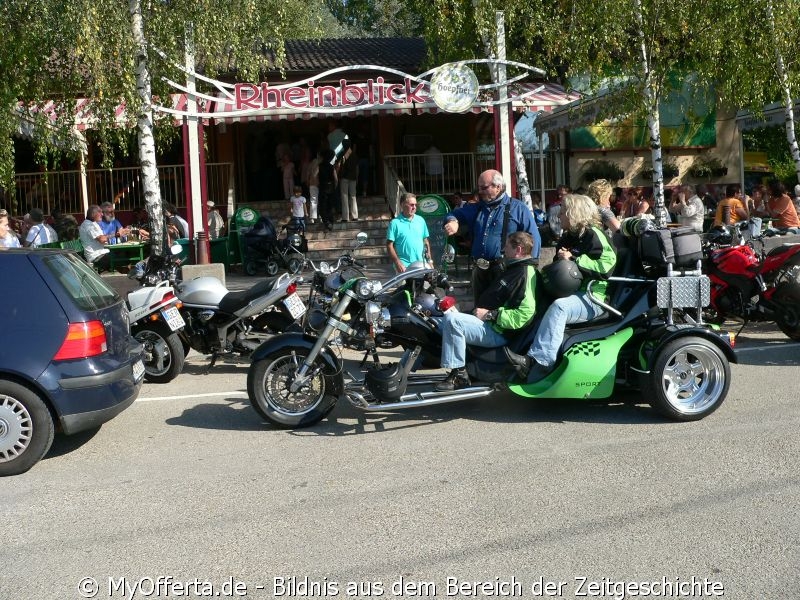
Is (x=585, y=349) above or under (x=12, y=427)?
above

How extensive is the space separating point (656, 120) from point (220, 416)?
908 cm

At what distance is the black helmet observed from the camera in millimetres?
6887

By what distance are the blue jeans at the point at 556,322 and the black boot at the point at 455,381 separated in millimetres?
495

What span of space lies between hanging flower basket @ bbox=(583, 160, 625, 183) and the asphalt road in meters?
16.5

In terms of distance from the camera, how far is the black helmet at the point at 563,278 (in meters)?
6.89

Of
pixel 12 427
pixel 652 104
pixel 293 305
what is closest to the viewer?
pixel 12 427

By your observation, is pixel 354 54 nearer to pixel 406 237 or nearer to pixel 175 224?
pixel 175 224

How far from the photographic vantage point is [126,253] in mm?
16984

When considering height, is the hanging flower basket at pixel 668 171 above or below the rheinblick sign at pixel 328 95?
below

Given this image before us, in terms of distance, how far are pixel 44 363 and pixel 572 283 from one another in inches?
145

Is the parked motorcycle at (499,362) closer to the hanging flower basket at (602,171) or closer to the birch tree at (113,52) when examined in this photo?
the birch tree at (113,52)

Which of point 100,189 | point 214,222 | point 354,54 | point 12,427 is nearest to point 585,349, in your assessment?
point 12,427

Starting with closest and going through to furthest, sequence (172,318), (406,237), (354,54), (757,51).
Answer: (172,318)
(406,237)
(757,51)
(354,54)

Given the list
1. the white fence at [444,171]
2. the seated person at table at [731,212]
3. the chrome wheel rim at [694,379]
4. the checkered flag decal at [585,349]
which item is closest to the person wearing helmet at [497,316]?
the checkered flag decal at [585,349]
